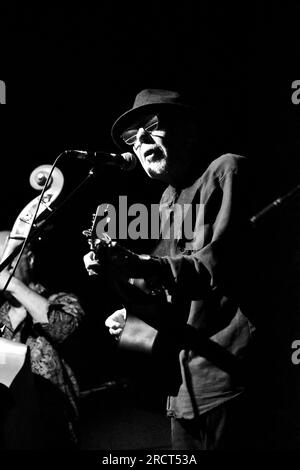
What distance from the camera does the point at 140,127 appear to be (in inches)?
73.7

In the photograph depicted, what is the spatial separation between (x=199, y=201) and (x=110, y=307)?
2397 millimetres

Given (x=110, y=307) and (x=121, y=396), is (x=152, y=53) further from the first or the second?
(x=121, y=396)

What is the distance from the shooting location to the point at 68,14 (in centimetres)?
312

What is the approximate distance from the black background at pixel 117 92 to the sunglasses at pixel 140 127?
0.84 ft

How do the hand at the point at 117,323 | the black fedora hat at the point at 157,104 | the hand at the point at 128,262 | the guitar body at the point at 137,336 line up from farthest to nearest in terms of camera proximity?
1. the hand at the point at 117,323
2. the black fedora hat at the point at 157,104
3. the guitar body at the point at 137,336
4. the hand at the point at 128,262

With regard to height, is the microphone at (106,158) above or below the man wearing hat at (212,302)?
above

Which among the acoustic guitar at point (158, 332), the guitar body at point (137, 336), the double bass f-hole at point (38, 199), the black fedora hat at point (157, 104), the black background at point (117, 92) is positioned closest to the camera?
the acoustic guitar at point (158, 332)

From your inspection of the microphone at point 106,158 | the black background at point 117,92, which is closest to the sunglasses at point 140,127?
the microphone at point 106,158

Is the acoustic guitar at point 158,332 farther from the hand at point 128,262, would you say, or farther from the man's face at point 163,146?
the man's face at point 163,146

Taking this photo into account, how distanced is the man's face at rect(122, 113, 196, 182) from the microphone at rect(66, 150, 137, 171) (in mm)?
56

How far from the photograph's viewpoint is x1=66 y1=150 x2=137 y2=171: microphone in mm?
1740

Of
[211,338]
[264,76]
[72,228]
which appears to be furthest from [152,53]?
[211,338]

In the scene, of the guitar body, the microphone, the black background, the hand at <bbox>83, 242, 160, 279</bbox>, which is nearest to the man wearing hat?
the hand at <bbox>83, 242, 160, 279</bbox>

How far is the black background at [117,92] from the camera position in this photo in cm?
250
